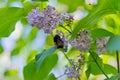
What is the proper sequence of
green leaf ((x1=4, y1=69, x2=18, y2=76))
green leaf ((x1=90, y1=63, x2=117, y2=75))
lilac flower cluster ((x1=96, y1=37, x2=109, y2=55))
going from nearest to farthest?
lilac flower cluster ((x1=96, y1=37, x2=109, y2=55))
green leaf ((x1=90, y1=63, x2=117, y2=75))
green leaf ((x1=4, y1=69, x2=18, y2=76))

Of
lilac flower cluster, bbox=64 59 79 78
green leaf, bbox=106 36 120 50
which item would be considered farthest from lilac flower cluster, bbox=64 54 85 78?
green leaf, bbox=106 36 120 50

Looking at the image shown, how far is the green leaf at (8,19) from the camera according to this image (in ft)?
2.00

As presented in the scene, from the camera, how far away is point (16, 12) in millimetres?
613

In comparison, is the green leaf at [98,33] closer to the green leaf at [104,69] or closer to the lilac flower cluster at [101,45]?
the lilac flower cluster at [101,45]

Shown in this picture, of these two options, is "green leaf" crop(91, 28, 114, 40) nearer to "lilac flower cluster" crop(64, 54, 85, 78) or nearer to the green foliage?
"lilac flower cluster" crop(64, 54, 85, 78)

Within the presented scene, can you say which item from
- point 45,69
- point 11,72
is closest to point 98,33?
point 45,69

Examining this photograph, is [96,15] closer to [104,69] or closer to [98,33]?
[98,33]

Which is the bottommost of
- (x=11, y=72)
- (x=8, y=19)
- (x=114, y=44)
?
(x=114, y=44)

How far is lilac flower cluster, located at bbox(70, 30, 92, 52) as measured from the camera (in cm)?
48

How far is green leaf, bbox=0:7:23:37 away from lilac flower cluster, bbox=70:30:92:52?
0.16 m

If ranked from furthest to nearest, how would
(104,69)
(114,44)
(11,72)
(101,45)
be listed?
(11,72)
(104,69)
(101,45)
(114,44)

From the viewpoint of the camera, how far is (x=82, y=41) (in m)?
0.48

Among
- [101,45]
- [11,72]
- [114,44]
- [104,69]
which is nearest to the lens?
[114,44]

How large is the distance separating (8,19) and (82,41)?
0.61 ft
